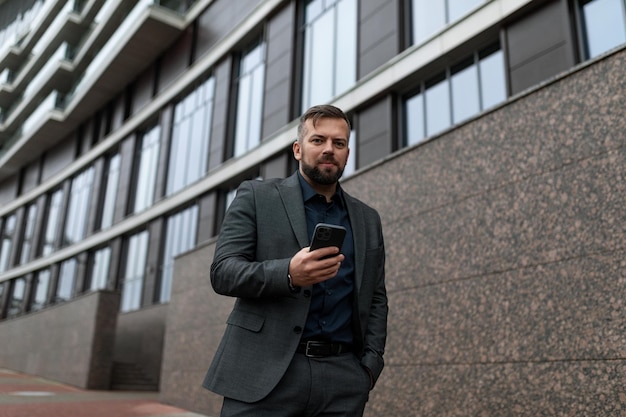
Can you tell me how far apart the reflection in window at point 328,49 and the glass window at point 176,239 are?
20.8ft

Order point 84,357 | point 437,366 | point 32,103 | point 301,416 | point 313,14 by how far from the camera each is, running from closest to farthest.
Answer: point 301,416 < point 437,366 < point 313,14 < point 84,357 < point 32,103

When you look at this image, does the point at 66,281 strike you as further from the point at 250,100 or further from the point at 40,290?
the point at 250,100

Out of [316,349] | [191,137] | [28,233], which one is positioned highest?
[191,137]

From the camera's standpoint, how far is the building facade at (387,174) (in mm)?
5734

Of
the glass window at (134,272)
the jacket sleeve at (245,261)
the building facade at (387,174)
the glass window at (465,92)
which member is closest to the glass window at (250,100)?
the building facade at (387,174)

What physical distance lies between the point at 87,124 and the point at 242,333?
94.7ft

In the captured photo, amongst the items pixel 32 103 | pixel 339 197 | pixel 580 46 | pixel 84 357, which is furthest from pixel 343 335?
pixel 32 103

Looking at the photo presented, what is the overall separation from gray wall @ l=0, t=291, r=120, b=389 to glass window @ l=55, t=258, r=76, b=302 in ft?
11.6

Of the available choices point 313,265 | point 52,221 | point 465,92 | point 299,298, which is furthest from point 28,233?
point 313,265

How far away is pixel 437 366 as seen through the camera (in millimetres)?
6750

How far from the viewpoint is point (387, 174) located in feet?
27.3

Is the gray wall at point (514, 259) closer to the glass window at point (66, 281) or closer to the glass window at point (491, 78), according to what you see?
the glass window at point (491, 78)

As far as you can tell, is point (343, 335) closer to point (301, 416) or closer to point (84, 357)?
point (301, 416)

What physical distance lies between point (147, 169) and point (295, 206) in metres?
21.3
